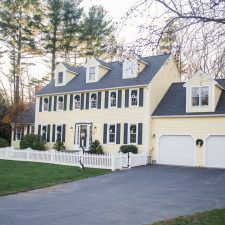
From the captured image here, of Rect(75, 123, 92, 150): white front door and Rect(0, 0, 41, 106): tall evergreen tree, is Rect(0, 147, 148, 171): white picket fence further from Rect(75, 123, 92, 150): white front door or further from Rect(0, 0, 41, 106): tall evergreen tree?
Rect(0, 0, 41, 106): tall evergreen tree

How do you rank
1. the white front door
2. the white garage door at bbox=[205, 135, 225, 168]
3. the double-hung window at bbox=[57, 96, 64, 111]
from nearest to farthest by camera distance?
the white garage door at bbox=[205, 135, 225, 168] → the white front door → the double-hung window at bbox=[57, 96, 64, 111]

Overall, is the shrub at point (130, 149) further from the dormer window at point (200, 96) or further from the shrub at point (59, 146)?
the shrub at point (59, 146)

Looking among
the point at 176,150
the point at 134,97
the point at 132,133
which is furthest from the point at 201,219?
the point at 134,97

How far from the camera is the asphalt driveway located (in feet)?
36.2

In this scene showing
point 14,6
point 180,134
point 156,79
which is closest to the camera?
point 180,134

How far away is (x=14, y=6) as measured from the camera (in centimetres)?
4328

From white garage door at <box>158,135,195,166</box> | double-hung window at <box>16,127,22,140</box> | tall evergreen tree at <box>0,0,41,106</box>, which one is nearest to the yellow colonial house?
white garage door at <box>158,135,195,166</box>

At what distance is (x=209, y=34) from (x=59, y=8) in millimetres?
36546

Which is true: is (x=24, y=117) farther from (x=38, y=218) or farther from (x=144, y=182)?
(x=38, y=218)

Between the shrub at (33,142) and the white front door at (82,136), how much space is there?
2993 mm

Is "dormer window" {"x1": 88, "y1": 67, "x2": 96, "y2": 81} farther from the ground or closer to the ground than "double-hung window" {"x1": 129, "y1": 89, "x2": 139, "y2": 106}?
farther from the ground

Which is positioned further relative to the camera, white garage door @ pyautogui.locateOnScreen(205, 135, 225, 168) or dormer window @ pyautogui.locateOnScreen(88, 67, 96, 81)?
dormer window @ pyautogui.locateOnScreen(88, 67, 96, 81)

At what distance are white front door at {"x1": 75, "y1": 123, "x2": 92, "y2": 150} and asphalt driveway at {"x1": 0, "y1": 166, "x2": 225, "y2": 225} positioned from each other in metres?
8.83

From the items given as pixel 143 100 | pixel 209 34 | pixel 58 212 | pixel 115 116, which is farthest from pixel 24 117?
pixel 209 34
